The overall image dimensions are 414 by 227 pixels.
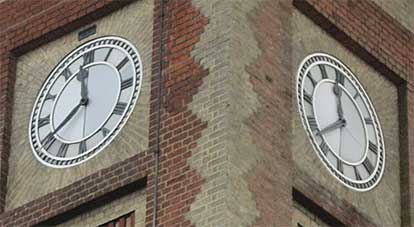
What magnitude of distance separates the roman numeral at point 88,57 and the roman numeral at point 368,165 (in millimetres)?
3380

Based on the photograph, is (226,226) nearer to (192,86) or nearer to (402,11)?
(192,86)

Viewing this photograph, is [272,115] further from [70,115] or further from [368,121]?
[70,115]

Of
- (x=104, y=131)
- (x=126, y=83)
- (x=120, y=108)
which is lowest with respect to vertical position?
(x=104, y=131)

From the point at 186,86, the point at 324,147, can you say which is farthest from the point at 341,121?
the point at 186,86

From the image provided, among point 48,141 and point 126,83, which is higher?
point 126,83

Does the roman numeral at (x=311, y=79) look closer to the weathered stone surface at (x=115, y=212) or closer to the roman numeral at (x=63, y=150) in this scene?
the weathered stone surface at (x=115, y=212)

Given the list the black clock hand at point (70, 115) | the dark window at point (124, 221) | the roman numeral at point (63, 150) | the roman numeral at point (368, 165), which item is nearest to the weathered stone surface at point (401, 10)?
the roman numeral at point (368, 165)

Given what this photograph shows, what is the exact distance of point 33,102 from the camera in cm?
3181

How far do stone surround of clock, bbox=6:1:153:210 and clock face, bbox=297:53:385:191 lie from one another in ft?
6.01

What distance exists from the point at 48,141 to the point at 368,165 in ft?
12.2

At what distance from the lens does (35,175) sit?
1230 inches

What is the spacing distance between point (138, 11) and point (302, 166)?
9.16 ft

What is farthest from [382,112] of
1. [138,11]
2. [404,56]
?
[138,11]

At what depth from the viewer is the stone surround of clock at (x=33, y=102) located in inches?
1200
